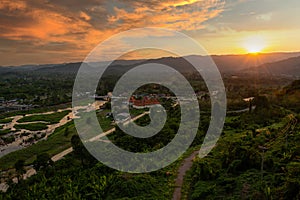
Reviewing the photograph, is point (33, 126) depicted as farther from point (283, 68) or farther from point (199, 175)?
point (283, 68)

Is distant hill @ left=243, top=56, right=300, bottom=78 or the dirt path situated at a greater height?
distant hill @ left=243, top=56, right=300, bottom=78

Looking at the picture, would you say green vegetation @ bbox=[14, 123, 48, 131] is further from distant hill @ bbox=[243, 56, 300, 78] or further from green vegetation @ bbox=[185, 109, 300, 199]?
distant hill @ bbox=[243, 56, 300, 78]

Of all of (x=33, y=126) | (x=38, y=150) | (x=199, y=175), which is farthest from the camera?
(x=33, y=126)

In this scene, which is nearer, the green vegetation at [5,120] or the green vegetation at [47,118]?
the green vegetation at [5,120]

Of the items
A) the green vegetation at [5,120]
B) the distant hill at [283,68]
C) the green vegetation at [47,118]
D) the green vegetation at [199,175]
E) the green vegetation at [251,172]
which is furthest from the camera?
the distant hill at [283,68]

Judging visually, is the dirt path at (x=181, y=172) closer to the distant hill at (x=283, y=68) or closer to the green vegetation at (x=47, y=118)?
the green vegetation at (x=47, y=118)

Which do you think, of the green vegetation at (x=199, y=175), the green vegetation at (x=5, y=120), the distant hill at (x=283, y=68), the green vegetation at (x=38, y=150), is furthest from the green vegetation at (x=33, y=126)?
the distant hill at (x=283, y=68)

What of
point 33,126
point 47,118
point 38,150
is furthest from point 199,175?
point 47,118

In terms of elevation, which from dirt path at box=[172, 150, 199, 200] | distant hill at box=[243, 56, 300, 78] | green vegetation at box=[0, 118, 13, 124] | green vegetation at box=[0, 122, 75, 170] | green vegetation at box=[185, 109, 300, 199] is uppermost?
distant hill at box=[243, 56, 300, 78]

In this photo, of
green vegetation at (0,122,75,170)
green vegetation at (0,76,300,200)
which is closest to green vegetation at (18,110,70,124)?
green vegetation at (0,122,75,170)
